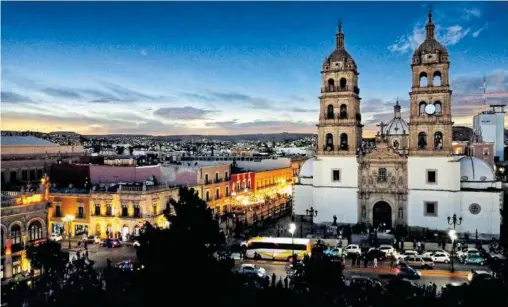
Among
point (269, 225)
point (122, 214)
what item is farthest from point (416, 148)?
point (122, 214)

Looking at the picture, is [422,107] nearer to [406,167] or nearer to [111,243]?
[406,167]

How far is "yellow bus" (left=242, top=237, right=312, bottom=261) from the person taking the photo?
32344 millimetres

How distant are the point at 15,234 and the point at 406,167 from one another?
93.5 feet

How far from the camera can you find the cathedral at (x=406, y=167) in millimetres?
40031

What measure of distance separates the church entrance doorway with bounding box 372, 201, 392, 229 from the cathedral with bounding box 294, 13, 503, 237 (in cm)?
8

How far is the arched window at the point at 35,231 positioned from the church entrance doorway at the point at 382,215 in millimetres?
25331

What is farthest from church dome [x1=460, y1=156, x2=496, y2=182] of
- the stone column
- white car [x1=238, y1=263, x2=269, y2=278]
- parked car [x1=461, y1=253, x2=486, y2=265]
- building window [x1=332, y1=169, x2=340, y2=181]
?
the stone column

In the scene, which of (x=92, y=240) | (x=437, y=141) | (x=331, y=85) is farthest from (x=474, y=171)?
(x=92, y=240)

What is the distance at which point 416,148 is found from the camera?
41062 mm

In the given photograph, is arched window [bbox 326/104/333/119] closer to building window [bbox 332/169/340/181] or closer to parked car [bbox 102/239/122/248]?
building window [bbox 332/169/340/181]

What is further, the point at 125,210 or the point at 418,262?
the point at 125,210

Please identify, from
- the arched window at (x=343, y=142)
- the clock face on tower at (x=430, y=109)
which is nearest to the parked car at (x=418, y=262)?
the arched window at (x=343, y=142)

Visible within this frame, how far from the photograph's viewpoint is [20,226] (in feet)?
99.3

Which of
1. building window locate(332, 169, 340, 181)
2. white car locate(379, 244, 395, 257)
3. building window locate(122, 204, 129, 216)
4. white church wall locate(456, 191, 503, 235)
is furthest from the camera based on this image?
building window locate(332, 169, 340, 181)
